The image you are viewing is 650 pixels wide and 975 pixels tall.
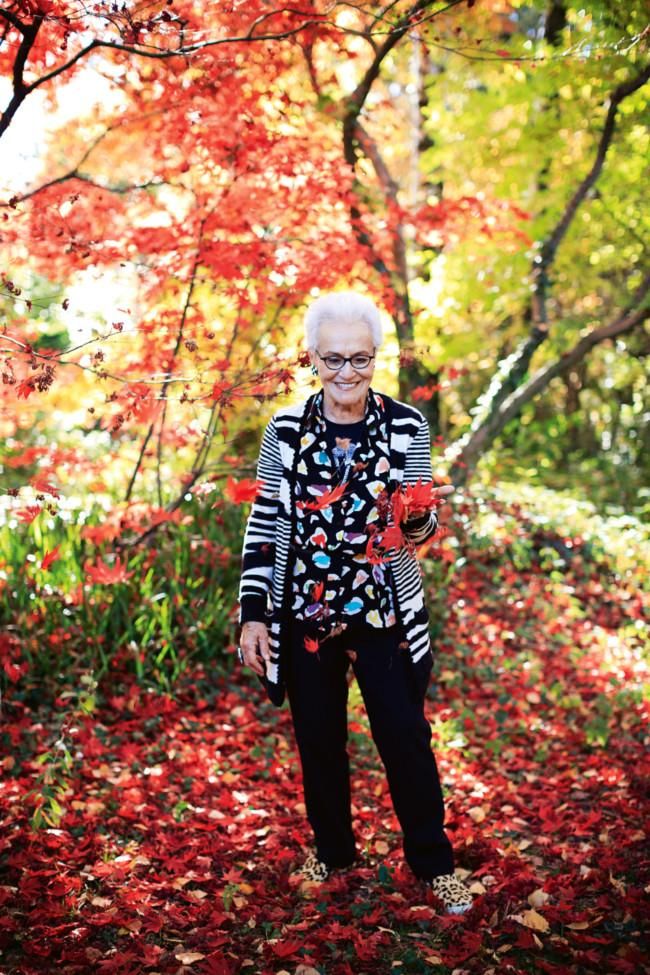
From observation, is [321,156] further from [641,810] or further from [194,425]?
[641,810]

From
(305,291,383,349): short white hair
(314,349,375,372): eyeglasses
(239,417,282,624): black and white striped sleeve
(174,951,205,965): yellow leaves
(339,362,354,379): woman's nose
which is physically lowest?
(174,951,205,965): yellow leaves

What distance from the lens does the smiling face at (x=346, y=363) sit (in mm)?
2529

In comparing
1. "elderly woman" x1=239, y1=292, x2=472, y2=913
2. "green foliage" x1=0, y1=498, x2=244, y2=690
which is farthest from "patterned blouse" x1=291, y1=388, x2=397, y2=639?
"green foliage" x1=0, y1=498, x2=244, y2=690

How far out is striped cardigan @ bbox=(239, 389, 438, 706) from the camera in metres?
2.63

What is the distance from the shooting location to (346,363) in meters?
2.54

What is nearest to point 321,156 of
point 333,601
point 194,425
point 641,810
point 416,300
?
point 194,425

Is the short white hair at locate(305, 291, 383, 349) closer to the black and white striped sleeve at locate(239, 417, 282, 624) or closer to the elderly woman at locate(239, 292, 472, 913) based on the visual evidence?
the elderly woman at locate(239, 292, 472, 913)

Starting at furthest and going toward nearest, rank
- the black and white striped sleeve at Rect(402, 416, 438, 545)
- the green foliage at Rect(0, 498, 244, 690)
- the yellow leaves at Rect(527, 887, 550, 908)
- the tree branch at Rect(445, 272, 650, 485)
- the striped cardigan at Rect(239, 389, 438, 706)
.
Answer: the tree branch at Rect(445, 272, 650, 485)
the green foliage at Rect(0, 498, 244, 690)
the yellow leaves at Rect(527, 887, 550, 908)
the striped cardigan at Rect(239, 389, 438, 706)
the black and white striped sleeve at Rect(402, 416, 438, 545)

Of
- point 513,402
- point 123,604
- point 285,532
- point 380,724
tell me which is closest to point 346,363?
point 285,532

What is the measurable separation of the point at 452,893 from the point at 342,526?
45.6 inches

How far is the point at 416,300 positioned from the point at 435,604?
2.15 metres

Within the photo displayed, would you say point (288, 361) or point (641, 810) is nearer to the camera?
point (641, 810)

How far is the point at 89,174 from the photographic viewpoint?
5023 millimetres

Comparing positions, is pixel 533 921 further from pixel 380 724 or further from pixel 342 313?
pixel 342 313
